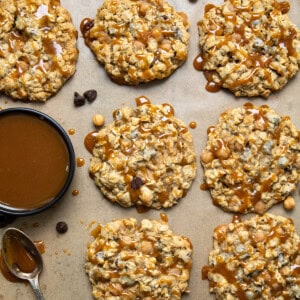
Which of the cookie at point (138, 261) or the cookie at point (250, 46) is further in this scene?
the cookie at point (250, 46)

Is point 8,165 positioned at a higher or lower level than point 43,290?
higher

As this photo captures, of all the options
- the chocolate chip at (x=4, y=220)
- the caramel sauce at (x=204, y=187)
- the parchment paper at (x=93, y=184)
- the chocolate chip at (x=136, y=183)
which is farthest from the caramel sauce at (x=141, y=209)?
the chocolate chip at (x=4, y=220)

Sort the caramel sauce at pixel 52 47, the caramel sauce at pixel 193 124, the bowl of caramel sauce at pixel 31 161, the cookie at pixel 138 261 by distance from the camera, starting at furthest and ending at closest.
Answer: the caramel sauce at pixel 193 124
the caramel sauce at pixel 52 47
the cookie at pixel 138 261
the bowl of caramel sauce at pixel 31 161

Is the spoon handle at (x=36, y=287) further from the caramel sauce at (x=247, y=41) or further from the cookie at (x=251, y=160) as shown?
the caramel sauce at (x=247, y=41)

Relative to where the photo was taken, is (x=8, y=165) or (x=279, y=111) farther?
(x=279, y=111)

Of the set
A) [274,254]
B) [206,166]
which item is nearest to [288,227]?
[274,254]

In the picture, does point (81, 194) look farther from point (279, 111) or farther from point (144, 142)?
point (279, 111)
